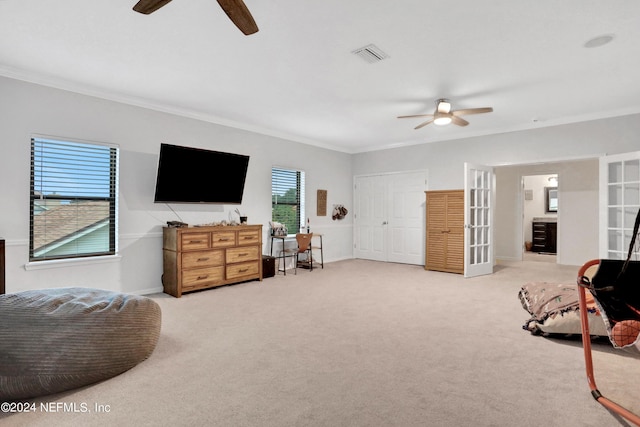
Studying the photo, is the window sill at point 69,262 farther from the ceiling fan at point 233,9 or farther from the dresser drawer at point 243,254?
the ceiling fan at point 233,9

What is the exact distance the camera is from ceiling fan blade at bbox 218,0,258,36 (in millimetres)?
1935

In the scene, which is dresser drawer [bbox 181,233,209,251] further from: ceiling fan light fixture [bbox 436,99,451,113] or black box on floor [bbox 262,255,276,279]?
ceiling fan light fixture [bbox 436,99,451,113]

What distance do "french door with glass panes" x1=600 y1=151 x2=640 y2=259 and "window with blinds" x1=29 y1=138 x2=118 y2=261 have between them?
6907mm

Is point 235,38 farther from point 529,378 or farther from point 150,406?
point 529,378

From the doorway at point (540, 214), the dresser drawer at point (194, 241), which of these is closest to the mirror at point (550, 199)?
the doorway at point (540, 214)

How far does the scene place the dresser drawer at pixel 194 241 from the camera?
4437 millimetres

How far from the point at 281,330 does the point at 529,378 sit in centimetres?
203

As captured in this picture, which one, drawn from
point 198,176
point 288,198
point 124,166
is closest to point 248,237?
point 198,176

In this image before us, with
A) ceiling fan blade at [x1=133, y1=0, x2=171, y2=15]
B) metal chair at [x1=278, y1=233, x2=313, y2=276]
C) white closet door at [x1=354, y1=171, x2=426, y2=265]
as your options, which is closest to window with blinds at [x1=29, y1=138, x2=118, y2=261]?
ceiling fan blade at [x1=133, y1=0, x2=171, y2=15]

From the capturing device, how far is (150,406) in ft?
→ 6.26

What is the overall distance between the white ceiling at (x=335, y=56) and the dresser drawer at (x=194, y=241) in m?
1.89

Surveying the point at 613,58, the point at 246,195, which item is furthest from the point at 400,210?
the point at 613,58

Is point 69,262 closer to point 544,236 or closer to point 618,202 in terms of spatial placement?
point 618,202

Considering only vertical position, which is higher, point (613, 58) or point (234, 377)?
point (613, 58)
